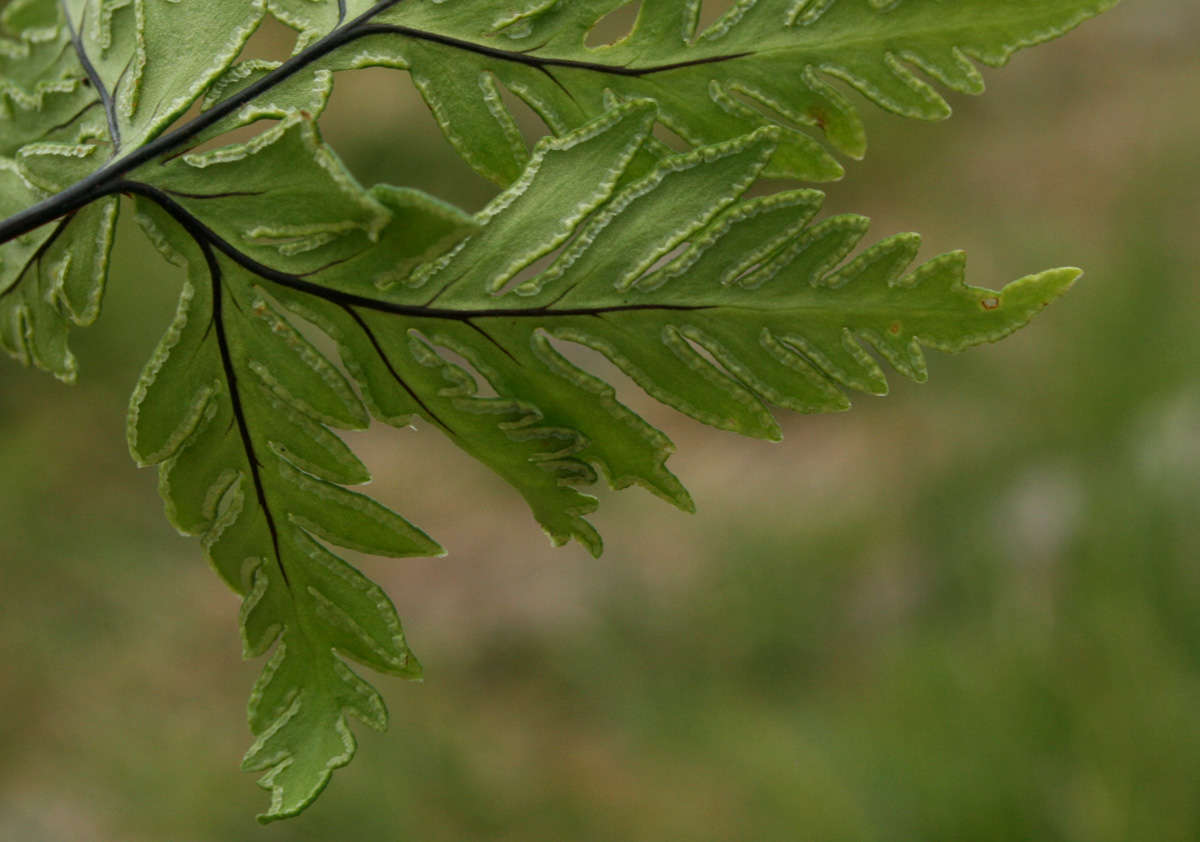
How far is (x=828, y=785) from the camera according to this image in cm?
205

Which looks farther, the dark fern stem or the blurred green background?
the blurred green background

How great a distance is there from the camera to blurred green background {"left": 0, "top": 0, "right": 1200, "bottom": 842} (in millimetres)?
1976

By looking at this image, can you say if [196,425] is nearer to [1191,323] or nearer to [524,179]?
[524,179]

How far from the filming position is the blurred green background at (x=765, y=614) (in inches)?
77.8

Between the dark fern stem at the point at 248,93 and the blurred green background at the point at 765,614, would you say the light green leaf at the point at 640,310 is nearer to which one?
the dark fern stem at the point at 248,93

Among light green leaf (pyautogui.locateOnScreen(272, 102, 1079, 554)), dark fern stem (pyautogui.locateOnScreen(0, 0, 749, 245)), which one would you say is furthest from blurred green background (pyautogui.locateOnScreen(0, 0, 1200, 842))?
dark fern stem (pyautogui.locateOnScreen(0, 0, 749, 245))

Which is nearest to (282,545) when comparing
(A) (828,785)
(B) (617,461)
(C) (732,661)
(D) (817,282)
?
(B) (617,461)

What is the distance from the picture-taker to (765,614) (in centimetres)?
289

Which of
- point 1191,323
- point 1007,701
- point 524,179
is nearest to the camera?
point 524,179

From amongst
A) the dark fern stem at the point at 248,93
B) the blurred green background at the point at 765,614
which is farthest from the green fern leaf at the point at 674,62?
Answer: the blurred green background at the point at 765,614

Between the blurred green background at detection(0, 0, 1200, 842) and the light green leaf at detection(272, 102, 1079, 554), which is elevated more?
the light green leaf at detection(272, 102, 1079, 554)

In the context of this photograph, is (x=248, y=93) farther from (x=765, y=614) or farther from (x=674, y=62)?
(x=765, y=614)

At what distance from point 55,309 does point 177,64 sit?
161 millimetres

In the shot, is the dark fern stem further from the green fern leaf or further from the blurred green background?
the blurred green background
